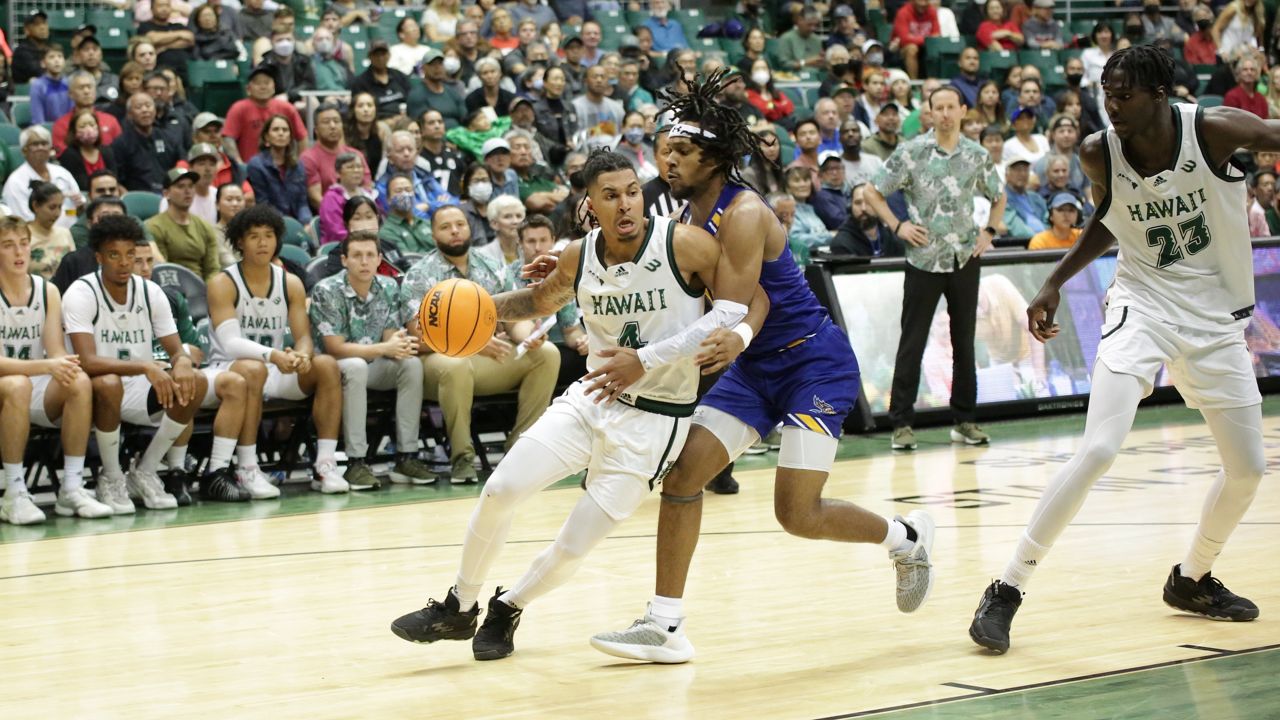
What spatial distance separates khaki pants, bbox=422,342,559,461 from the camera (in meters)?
9.77

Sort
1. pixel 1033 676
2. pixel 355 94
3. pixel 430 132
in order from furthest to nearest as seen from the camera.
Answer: pixel 355 94 < pixel 430 132 < pixel 1033 676

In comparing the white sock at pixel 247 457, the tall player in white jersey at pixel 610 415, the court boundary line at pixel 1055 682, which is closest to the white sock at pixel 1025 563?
the court boundary line at pixel 1055 682

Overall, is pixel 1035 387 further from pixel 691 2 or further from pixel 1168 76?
pixel 691 2

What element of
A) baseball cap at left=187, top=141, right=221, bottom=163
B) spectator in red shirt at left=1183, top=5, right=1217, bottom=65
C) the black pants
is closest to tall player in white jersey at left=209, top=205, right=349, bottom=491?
baseball cap at left=187, top=141, right=221, bottom=163

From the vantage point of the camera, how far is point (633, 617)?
566 cm

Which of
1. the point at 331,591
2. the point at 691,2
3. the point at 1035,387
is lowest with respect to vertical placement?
the point at 1035,387

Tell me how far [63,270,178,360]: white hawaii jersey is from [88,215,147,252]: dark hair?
266 millimetres

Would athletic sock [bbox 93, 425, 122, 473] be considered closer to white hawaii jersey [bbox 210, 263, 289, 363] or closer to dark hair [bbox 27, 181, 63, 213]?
white hawaii jersey [bbox 210, 263, 289, 363]

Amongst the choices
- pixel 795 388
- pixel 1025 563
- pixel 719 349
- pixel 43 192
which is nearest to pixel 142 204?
pixel 43 192

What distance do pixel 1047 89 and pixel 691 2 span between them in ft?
15.6

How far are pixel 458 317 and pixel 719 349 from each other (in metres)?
0.99

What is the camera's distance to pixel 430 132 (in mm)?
12977

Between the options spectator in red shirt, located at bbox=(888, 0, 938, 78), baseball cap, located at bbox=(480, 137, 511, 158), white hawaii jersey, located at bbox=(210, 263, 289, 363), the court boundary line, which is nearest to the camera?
the court boundary line

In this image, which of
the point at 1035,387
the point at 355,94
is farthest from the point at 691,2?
the point at 1035,387
